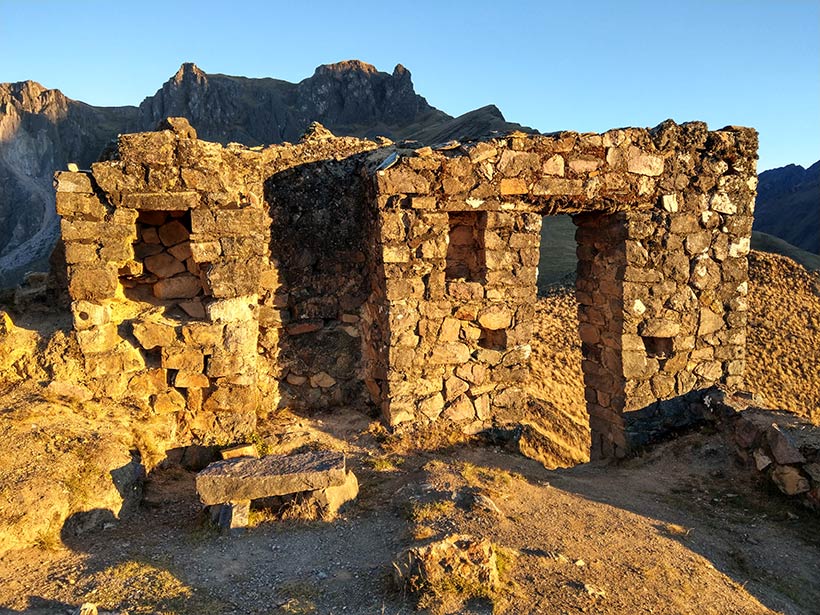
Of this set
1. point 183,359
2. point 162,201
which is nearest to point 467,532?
point 183,359

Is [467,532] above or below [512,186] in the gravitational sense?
below

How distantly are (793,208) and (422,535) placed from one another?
67.5 m

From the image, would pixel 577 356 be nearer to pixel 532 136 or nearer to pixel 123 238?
pixel 532 136

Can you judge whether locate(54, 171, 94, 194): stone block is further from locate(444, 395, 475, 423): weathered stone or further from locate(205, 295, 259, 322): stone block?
locate(444, 395, 475, 423): weathered stone

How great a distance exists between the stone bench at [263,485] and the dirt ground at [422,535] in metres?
0.16

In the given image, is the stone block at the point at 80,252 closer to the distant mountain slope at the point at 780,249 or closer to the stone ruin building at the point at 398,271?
the stone ruin building at the point at 398,271

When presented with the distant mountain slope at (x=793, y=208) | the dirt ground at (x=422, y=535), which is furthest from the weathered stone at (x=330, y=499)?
the distant mountain slope at (x=793, y=208)

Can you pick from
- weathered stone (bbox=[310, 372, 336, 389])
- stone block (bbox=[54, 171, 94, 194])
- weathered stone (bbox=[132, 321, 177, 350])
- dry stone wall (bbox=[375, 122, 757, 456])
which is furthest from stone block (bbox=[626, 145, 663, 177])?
stone block (bbox=[54, 171, 94, 194])

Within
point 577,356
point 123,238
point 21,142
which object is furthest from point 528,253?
point 21,142

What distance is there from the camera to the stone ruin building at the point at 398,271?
5812mm

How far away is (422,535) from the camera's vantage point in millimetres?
4027

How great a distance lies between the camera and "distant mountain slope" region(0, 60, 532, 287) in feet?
197

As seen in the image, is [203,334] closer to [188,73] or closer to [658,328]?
[658,328]

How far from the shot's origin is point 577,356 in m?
13.0
